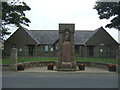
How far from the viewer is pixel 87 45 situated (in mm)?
41125

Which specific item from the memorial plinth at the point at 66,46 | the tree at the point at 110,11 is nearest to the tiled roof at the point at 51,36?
the tree at the point at 110,11

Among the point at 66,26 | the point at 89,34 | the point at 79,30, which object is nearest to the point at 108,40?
the point at 89,34

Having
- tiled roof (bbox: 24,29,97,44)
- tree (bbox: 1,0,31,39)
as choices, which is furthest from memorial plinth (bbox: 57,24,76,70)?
→ tiled roof (bbox: 24,29,97,44)

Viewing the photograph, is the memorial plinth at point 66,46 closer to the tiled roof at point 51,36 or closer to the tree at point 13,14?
the tree at point 13,14

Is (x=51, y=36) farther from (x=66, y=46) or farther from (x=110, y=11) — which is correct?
(x=66, y=46)

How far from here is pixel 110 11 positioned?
28266 mm

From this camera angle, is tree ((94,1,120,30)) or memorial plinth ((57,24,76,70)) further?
tree ((94,1,120,30))

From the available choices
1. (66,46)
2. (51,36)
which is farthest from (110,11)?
(51,36)

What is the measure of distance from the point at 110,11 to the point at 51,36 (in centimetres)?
1882

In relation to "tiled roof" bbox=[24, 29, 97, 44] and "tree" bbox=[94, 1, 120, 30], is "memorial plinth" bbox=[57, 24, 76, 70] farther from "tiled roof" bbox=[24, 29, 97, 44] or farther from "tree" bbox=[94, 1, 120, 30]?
"tiled roof" bbox=[24, 29, 97, 44]

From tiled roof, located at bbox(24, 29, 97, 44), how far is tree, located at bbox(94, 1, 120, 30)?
13.4 metres

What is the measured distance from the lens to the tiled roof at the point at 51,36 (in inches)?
1660

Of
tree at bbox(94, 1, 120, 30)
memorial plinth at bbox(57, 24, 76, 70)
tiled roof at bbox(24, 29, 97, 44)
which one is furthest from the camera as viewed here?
tiled roof at bbox(24, 29, 97, 44)

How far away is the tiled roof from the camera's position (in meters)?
42.2
